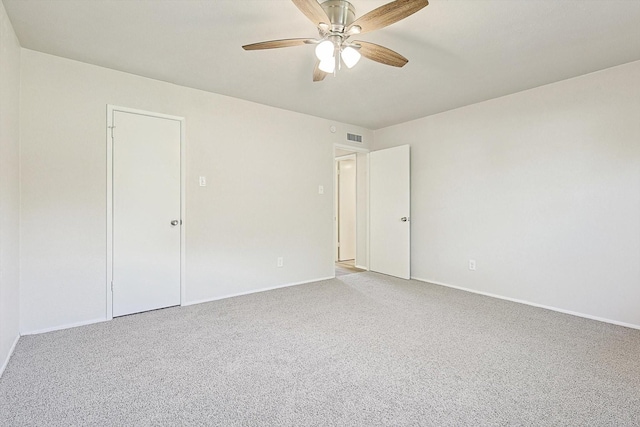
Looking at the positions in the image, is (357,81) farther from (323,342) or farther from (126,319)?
(126,319)

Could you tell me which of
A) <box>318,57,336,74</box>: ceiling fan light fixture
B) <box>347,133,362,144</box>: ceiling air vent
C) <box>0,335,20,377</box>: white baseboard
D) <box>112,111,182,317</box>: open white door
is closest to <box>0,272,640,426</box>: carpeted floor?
<box>0,335,20,377</box>: white baseboard

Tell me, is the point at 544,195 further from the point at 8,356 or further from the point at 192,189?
the point at 8,356

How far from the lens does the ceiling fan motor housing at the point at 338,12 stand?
191cm

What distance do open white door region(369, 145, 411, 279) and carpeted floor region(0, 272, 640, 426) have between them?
1.52m

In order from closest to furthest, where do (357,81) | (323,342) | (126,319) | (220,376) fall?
(220,376) → (323,342) → (126,319) → (357,81)

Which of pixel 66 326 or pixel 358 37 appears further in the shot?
pixel 66 326

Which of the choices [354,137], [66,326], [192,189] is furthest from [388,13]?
[66,326]

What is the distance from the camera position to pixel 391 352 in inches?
90.5

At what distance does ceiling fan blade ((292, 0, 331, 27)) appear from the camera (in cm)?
162

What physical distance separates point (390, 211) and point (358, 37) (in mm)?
2844

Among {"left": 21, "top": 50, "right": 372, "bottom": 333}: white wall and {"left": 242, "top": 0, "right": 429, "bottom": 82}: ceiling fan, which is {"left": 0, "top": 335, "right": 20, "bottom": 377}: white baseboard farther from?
{"left": 242, "top": 0, "right": 429, "bottom": 82}: ceiling fan

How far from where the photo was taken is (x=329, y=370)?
6.72 ft

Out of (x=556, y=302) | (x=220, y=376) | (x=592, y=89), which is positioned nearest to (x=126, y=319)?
(x=220, y=376)

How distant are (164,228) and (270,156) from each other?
4.98ft
